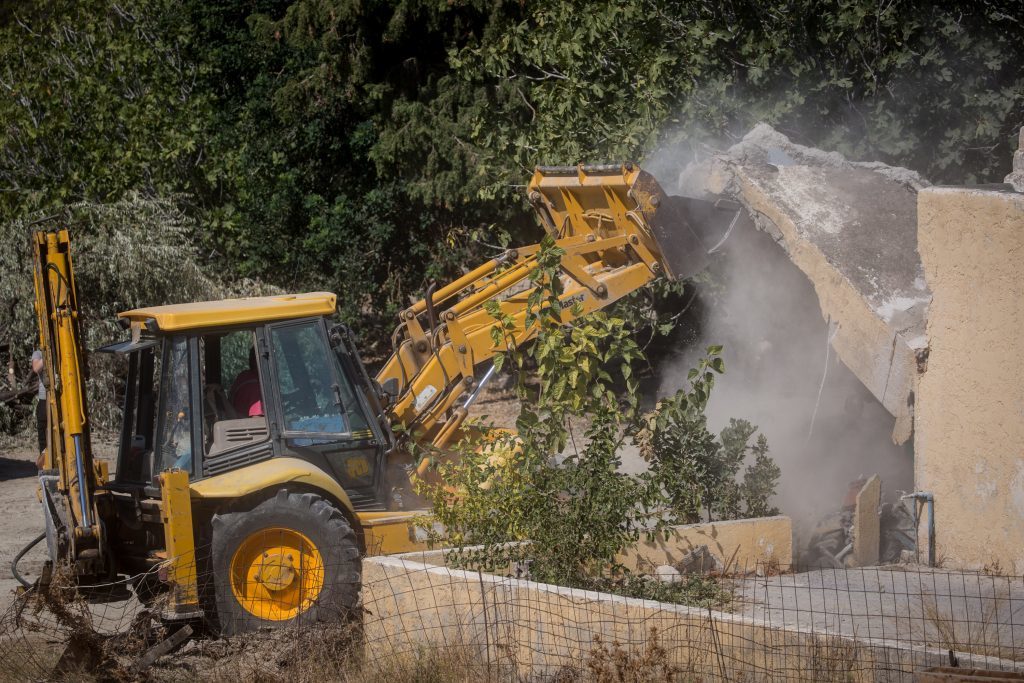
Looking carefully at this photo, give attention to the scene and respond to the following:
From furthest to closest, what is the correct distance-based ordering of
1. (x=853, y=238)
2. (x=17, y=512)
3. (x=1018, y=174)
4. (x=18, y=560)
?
(x=17, y=512) → (x=853, y=238) → (x=1018, y=174) → (x=18, y=560)

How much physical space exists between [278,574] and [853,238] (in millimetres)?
5609

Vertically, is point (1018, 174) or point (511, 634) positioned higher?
point (1018, 174)

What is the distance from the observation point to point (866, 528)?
834cm

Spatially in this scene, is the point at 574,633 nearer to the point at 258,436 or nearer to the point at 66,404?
the point at 258,436

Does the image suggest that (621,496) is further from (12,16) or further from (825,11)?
(12,16)

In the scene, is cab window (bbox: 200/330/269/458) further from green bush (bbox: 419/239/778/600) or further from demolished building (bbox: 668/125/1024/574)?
demolished building (bbox: 668/125/1024/574)

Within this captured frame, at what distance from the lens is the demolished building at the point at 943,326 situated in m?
7.52

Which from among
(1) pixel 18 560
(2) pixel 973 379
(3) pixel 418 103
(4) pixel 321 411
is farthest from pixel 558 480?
(3) pixel 418 103

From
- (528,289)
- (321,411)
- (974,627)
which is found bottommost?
(974,627)

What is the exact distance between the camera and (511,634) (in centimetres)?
590

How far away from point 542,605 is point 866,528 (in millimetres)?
3550

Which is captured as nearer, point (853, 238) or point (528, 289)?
point (528, 289)

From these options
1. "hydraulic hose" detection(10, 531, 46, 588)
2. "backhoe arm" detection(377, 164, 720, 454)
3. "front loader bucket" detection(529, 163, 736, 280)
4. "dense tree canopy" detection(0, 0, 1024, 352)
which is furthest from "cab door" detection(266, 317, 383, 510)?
"front loader bucket" detection(529, 163, 736, 280)

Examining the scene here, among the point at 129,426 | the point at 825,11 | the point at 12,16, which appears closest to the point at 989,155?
the point at 825,11
